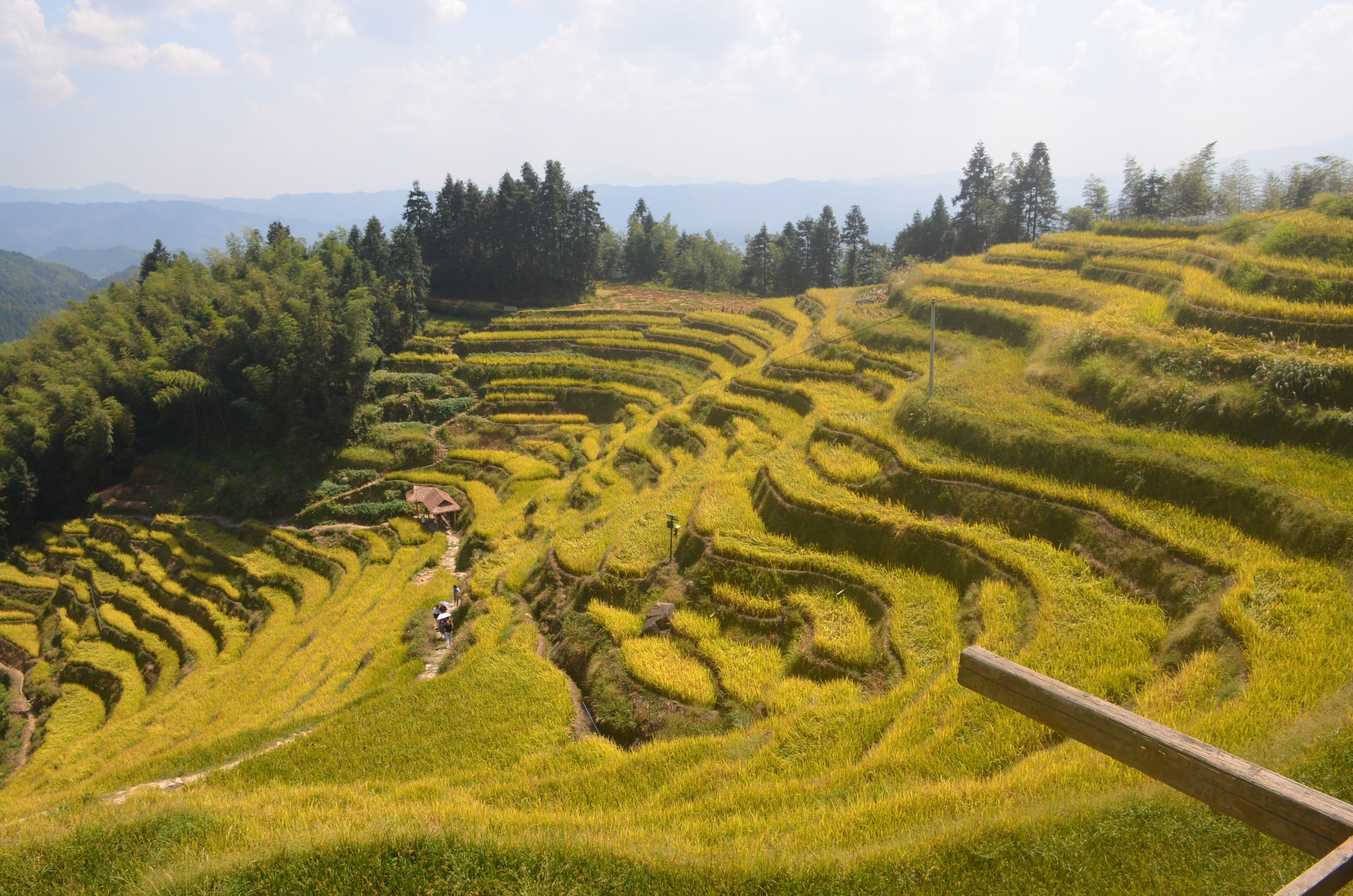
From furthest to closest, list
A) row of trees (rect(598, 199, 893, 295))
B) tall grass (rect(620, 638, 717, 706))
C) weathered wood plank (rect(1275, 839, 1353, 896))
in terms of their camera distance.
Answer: row of trees (rect(598, 199, 893, 295))
tall grass (rect(620, 638, 717, 706))
weathered wood plank (rect(1275, 839, 1353, 896))

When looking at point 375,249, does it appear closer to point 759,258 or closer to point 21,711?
point 759,258

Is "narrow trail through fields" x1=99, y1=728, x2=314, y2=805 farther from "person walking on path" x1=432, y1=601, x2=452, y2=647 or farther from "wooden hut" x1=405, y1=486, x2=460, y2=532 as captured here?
"wooden hut" x1=405, y1=486, x2=460, y2=532

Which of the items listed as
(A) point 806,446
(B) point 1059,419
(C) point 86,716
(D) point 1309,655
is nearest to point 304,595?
(C) point 86,716

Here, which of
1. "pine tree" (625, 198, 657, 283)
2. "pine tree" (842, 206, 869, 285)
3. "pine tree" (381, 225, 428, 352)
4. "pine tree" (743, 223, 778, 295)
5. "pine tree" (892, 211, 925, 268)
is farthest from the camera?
"pine tree" (625, 198, 657, 283)

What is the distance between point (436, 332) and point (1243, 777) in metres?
52.7

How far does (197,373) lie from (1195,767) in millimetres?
51762

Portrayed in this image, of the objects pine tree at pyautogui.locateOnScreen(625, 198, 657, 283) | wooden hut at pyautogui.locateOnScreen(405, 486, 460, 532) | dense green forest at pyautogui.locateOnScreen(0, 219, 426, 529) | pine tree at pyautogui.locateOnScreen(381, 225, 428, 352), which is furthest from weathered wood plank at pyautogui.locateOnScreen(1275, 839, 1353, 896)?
pine tree at pyautogui.locateOnScreen(625, 198, 657, 283)

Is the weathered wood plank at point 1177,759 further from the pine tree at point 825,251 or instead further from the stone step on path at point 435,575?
the pine tree at point 825,251

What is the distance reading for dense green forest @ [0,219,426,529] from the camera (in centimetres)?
3819

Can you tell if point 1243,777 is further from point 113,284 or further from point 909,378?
point 113,284

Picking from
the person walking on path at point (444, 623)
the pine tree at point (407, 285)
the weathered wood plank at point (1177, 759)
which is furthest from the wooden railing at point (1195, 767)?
the pine tree at point (407, 285)

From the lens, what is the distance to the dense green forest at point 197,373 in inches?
1503

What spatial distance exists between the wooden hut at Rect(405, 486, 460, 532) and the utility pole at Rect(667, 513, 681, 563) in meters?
15.9

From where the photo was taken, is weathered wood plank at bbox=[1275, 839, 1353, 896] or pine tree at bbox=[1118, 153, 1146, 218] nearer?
weathered wood plank at bbox=[1275, 839, 1353, 896]
